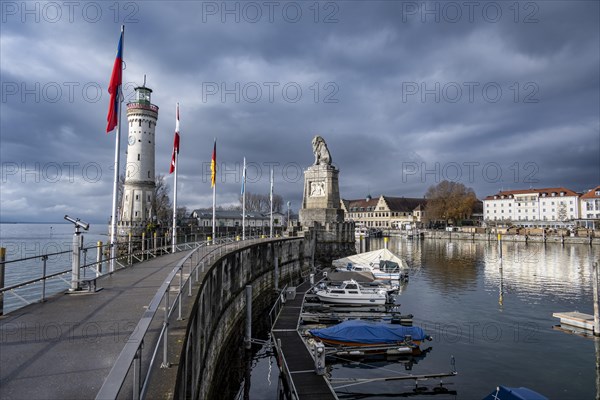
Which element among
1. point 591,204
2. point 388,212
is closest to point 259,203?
point 388,212

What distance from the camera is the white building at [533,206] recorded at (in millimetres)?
119938

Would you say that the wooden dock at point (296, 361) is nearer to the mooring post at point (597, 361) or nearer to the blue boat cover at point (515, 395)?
the blue boat cover at point (515, 395)

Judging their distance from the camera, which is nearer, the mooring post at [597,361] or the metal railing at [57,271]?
the metal railing at [57,271]

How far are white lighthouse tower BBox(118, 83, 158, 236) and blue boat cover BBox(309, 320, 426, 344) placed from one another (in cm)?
5104

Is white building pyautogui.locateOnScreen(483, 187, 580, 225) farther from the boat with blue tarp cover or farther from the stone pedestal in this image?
the boat with blue tarp cover

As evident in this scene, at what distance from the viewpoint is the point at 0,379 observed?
231 inches

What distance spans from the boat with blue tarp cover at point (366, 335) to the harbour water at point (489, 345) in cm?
95

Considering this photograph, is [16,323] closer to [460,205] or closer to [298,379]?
[298,379]

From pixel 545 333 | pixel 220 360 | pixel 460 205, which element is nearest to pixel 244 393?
pixel 220 360

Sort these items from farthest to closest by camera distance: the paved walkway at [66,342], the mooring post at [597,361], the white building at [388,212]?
the white building at [388,212] → the mooring post at [597,361] → the paved walkway at [66,342]

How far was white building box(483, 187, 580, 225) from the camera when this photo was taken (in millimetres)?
119938

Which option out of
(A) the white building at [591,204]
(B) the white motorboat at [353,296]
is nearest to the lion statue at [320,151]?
(B) the white motorboat at [353,296]

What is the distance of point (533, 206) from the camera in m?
129

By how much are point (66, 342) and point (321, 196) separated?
143 feet
